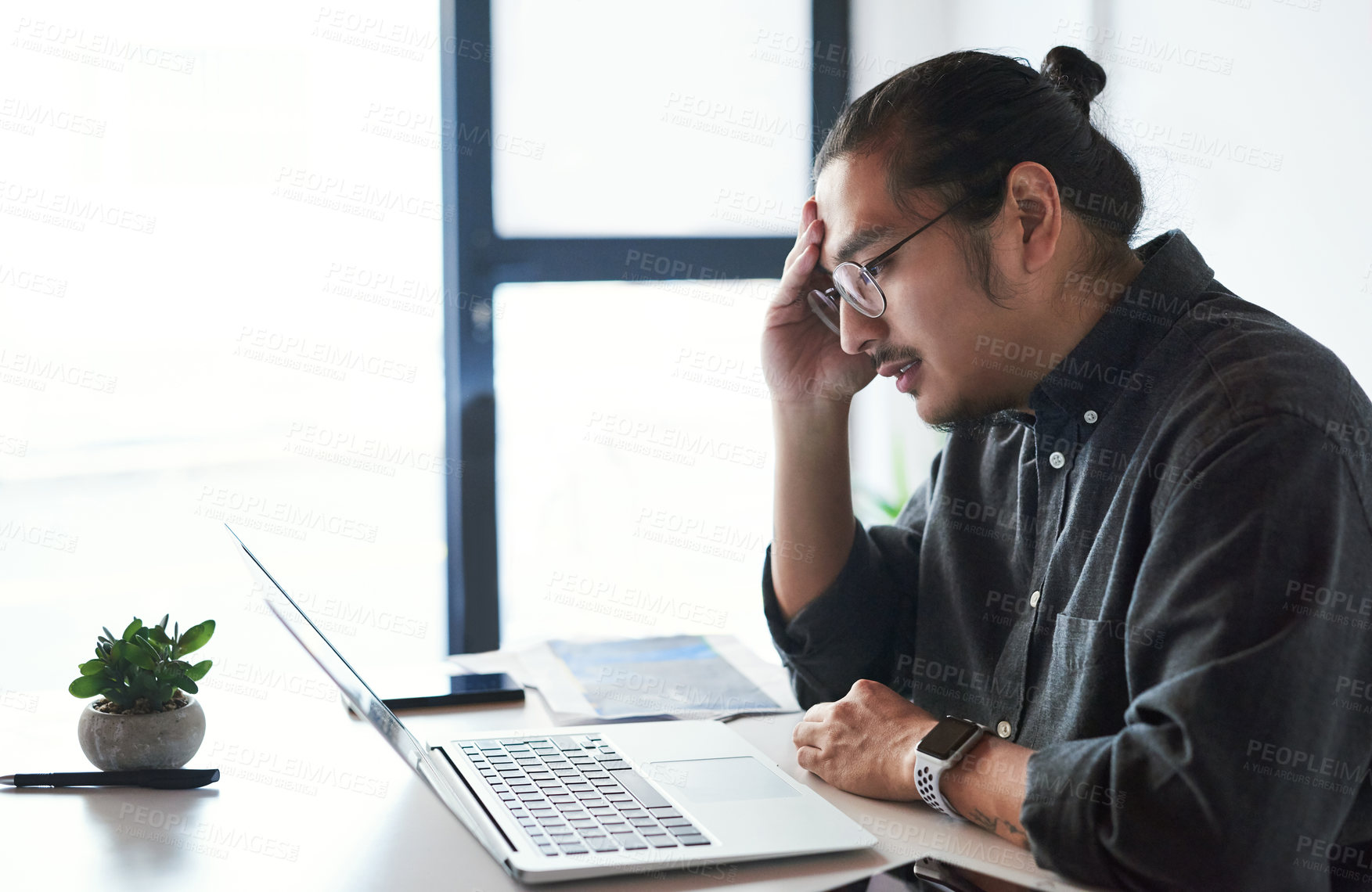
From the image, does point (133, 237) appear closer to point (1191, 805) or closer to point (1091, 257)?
point (1091, 257)

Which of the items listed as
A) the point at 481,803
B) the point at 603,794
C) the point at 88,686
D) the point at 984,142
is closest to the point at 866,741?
the point at 603,794

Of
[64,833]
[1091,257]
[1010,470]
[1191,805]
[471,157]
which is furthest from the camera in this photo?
[471,157]

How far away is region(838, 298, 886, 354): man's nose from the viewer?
1.31 metres

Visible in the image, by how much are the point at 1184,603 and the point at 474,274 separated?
2035mm

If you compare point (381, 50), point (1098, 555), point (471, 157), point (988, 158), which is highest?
point (381, 50)

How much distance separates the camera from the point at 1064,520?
1.22m

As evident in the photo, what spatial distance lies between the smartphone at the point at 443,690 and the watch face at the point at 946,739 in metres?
0.52

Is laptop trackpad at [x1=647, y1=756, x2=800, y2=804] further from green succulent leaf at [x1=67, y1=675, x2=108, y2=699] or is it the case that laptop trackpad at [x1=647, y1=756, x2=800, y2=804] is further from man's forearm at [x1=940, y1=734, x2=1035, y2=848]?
green succulent leaf at [x1=67, y1=675, x2=108, y2=699]

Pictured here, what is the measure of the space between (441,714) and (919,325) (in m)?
0.69

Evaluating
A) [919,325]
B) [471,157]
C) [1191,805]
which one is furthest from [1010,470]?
[471,157]

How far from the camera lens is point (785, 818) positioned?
987 mm

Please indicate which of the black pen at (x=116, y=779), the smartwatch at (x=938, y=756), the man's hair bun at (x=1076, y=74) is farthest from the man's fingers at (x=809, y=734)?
the man's hair bun at (x=1076, y=74)

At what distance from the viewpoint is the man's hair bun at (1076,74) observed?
1316 mm

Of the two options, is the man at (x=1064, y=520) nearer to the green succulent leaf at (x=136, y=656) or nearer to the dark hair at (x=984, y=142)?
the dark hair at (x=984, y=142)
